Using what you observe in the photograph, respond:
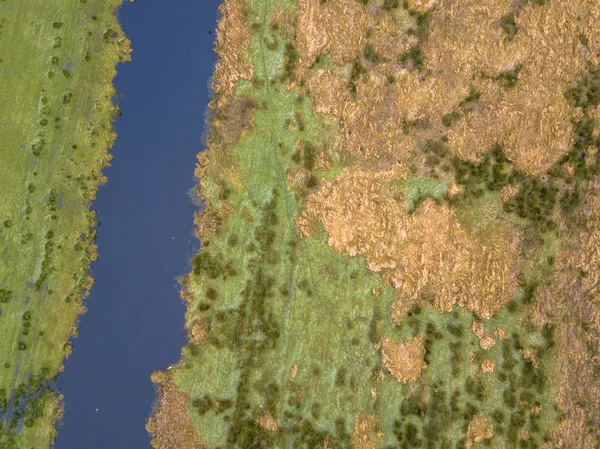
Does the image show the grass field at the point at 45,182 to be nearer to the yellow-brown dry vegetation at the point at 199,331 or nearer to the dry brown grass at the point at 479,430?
the yellow-brown dry vegetation at the point at 199,331

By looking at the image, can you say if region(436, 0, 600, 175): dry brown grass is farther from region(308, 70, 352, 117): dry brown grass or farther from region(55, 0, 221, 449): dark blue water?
region(55, 0, 221, 449): dark blue water

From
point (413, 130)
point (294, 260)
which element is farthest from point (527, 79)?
point (294, 260)

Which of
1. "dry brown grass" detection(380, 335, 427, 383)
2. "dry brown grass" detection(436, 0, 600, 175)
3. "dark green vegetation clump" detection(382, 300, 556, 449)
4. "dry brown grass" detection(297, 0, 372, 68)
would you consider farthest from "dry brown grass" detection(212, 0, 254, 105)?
"dry brown grass" detection(380, 335, 427, 383)

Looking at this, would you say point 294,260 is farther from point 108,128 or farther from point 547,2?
point 547,2

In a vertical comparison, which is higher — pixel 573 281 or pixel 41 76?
pixel 41 76

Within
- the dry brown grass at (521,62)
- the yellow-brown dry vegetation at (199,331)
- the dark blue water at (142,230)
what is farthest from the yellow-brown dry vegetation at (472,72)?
the yellow-brown dry vegetation at (199,331)

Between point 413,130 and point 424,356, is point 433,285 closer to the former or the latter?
point 424,356

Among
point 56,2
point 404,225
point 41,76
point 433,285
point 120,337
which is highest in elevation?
point 56,2
